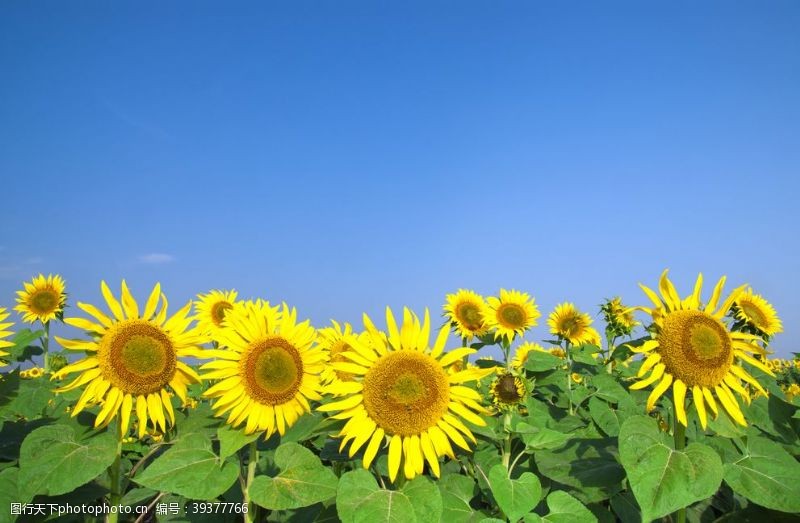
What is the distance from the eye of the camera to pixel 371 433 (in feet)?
13.0

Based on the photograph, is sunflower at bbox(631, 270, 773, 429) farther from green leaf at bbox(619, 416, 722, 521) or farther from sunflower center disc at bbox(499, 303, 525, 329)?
sunflower center disc at bbox(499, 303, 525, 329)

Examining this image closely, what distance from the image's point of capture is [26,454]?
4.05m

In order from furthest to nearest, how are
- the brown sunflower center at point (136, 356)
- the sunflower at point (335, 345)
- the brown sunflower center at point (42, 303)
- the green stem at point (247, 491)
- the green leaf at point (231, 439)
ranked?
the brown sunflower center at point (42, 303)
the sunflower at point (335, 345)
the brown sunflower center at point (136, 356)
the green stem at point (247, 491)
the green leaf at point (231, 439)

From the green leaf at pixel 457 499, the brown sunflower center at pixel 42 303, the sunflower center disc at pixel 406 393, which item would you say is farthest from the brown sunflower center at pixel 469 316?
the brown sunflower center at pixel 42 303

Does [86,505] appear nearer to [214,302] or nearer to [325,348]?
[325,348]

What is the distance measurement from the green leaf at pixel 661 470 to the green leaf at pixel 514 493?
611 millimetres

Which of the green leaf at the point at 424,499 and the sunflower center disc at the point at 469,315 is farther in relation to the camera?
the sunflower center disc at the point at 469,315

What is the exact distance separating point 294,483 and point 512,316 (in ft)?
23.1

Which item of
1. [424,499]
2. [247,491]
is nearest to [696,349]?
[424,499]

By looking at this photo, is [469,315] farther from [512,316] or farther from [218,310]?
[218,310]

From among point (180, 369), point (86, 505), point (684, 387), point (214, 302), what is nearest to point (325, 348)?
point (180, 369)

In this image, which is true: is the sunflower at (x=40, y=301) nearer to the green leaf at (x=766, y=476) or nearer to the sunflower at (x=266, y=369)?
the sunflower at (x=266, y=369)

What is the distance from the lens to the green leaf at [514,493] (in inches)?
138

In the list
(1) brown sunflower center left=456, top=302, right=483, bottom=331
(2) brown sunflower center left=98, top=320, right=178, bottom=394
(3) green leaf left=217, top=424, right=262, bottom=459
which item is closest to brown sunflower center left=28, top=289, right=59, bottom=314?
(1) brown sunflower center left=456, top=302, right=483, bottom=331
